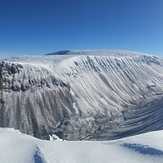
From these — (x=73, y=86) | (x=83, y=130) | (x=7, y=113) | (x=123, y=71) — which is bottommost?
(x=83, y=130)

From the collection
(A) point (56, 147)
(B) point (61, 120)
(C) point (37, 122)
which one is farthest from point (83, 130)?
(A) point (56, 147)

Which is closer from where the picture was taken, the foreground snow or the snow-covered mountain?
the foreground snow

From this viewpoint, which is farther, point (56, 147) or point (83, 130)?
point (83, 130)

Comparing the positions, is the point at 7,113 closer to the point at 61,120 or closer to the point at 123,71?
the point at 61,120

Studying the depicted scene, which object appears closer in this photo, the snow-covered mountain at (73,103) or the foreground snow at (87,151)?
the foreground snow at (87,151)
